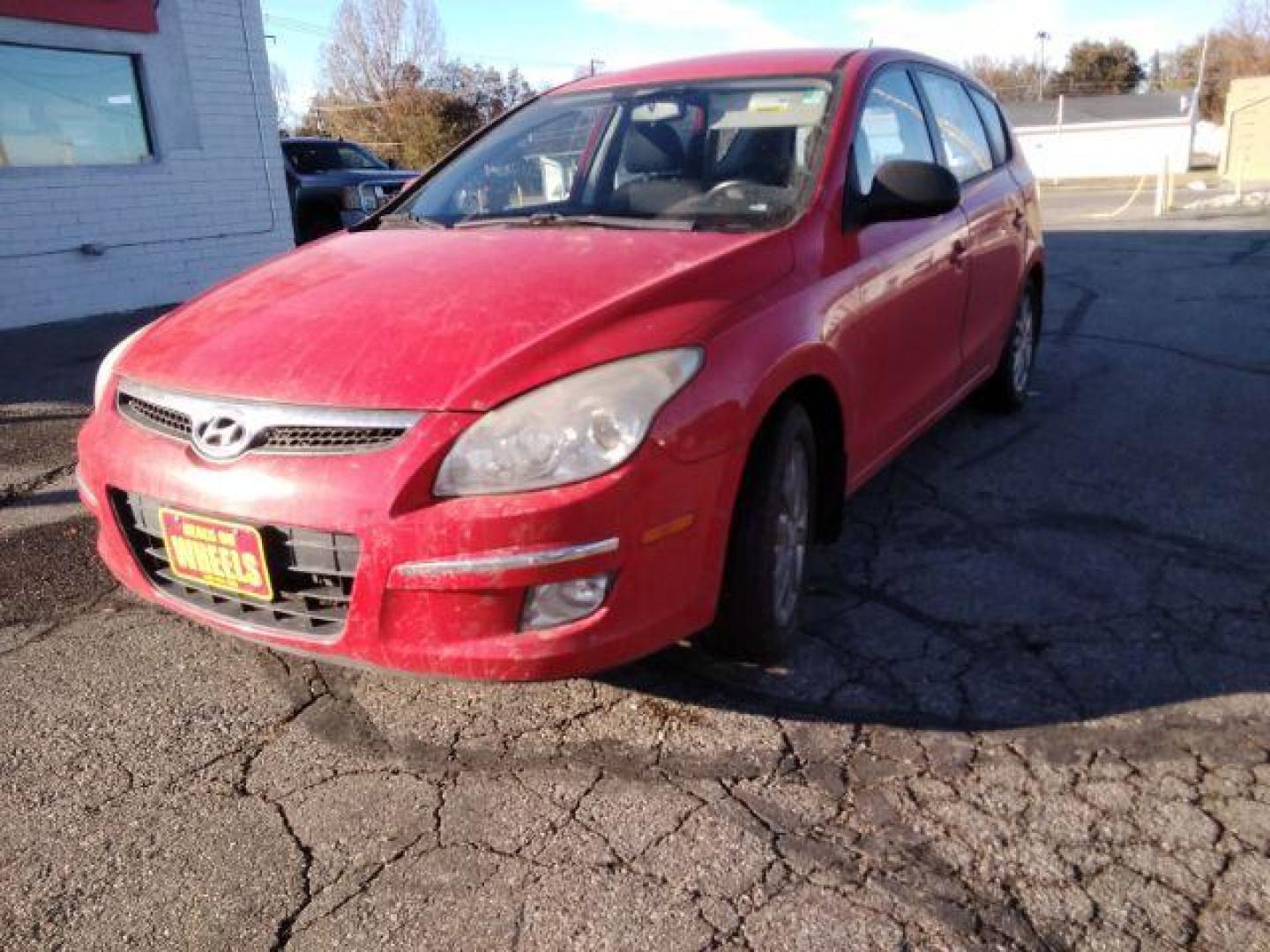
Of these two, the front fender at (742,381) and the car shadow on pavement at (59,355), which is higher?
the front fender at (742,381)

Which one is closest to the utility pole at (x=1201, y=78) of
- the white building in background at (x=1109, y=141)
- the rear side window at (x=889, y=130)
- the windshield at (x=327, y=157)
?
the white building in background at (x=1109, y=141)

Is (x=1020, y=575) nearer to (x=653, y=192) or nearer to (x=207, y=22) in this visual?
(x=653, y=192)

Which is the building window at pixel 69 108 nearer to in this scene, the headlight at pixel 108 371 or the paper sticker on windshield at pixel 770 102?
the headlight at pixel 108 371

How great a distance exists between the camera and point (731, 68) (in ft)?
12.1

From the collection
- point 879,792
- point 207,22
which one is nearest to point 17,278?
point 207,22

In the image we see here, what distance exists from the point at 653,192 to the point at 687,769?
1.81 m

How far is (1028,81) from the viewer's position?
269 ft

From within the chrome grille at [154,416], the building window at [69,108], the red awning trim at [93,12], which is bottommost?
the chrome grille at [154,416]

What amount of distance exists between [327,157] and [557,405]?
40.8ft

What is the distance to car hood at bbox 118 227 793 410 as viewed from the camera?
2.24 meters

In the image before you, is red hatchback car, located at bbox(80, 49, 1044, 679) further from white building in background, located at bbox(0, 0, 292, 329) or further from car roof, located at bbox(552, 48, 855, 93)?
white building in background, located at bbox(0, 0, 292, 329)

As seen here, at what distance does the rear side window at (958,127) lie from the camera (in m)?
4.17

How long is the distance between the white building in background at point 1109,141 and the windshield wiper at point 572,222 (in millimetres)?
49929

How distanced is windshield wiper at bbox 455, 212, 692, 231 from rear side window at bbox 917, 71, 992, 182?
163 centimetres
